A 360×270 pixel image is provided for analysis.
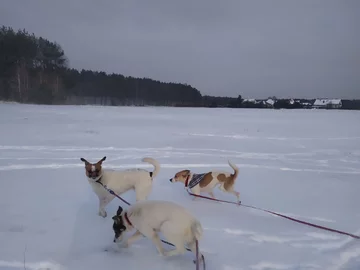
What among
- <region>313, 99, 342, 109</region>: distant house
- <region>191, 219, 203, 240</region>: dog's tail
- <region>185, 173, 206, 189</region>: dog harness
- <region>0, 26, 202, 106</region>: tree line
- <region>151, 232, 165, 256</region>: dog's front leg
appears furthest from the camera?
<region>313, 99, 342, 109</region>: distant house

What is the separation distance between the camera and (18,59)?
4297 centimetres

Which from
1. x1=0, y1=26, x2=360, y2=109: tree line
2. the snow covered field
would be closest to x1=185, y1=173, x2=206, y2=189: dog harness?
the snow covered field

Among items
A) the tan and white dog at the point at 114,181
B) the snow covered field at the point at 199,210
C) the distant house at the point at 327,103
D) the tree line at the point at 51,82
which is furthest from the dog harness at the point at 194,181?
the distant house at the point at 327,103

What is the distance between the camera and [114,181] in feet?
13.9

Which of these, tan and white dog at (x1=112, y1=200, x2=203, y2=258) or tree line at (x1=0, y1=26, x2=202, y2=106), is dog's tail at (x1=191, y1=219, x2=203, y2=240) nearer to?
tan and white dog at (x1=112, y1=200, x2=203, y2=258)

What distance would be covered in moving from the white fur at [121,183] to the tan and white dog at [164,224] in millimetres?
1100

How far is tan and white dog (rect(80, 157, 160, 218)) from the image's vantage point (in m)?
4.20

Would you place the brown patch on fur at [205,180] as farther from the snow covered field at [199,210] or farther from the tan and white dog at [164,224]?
the tan and white dog at [164,224]

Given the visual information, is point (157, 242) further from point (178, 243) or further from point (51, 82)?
A: point (51, 82)

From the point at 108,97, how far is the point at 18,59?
76.3ft

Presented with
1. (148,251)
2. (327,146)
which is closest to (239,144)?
(327,146)

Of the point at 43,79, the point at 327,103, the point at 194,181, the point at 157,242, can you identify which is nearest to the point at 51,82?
the point at 43,79

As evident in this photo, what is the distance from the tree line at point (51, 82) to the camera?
41719 millimetres

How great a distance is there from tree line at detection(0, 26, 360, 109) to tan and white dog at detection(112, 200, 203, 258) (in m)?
45.4
